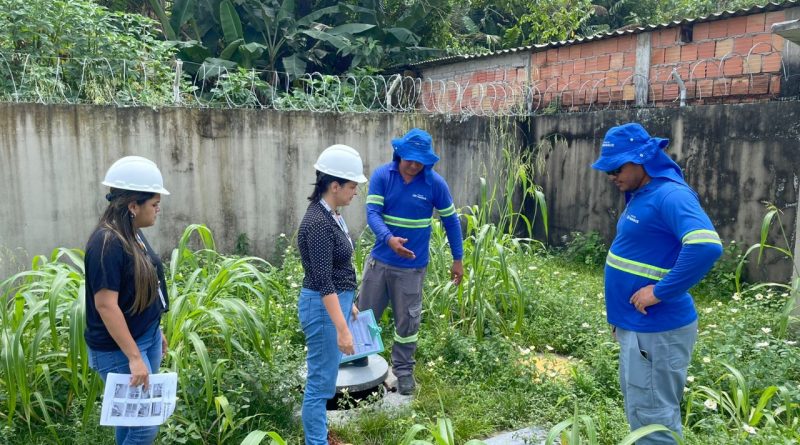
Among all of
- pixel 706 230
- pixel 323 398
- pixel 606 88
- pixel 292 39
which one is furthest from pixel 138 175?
pixel 292 39

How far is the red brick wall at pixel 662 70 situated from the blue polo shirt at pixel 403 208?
10.9 feet

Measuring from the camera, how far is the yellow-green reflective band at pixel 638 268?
8.70 ft

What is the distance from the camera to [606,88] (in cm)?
836

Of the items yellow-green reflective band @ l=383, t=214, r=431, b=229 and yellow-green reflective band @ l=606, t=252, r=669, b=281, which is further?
yellow-green reflective band @ l=383, t=214, r=431, b=229

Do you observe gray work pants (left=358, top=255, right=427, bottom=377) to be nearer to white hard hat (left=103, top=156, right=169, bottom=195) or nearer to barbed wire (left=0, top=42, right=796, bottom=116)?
white hard hat (left=103, top=156, right=169, bottom=195)

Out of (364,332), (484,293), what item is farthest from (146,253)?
(484,293)

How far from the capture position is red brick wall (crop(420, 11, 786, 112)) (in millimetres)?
6711

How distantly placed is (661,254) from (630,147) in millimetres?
491

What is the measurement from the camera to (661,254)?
8.75 ft

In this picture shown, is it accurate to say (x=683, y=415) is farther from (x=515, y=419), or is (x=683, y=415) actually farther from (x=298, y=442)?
(x=298, y=442)

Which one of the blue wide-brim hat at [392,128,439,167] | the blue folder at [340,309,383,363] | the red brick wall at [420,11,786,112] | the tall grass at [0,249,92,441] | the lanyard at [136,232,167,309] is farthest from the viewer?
the red brick wall at [420,11,786,112]

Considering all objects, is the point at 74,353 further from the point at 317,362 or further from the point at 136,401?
the point at 317,362

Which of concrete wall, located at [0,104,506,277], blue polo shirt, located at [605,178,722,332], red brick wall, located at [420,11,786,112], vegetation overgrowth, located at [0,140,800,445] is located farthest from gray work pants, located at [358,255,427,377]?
red brick wall, located at [420,11,786,112]

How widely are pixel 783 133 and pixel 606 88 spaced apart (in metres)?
2.91
